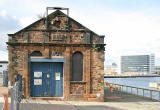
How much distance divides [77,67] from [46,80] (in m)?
2.35

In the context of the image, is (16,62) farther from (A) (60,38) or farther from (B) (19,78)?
(A) (60,38)

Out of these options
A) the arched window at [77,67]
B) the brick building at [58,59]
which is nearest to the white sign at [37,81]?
the brick building at [58,59]

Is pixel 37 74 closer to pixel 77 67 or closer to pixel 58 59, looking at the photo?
pixel 58 59

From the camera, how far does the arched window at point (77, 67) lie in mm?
Result: 17469

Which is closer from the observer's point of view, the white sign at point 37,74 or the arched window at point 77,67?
the white sign at point 37,74

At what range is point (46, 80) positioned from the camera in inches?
684

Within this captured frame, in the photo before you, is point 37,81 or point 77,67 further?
point 77,67

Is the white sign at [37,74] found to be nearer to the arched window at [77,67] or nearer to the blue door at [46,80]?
the blue door at [46,80]

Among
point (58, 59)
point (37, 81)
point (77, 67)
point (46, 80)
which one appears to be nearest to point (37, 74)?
point (37, 81)

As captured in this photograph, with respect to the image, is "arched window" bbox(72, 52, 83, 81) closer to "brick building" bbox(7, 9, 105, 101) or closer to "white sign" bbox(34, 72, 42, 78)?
"brick building" bbox(7, 9, 105, 101)

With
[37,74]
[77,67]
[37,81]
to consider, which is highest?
[77,67]

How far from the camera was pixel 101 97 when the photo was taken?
1736cm

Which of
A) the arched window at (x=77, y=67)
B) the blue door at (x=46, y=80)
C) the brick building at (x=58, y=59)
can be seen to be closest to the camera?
the brick building at (x=58, y=59)

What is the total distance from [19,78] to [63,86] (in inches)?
120
